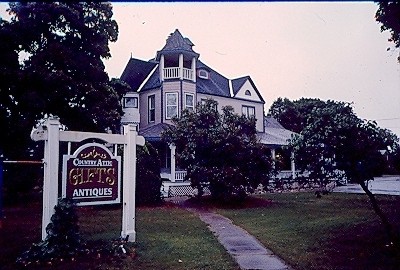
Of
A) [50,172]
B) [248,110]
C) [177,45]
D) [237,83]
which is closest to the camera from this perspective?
[50,172]

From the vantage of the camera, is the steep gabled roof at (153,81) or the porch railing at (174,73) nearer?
the porch railing at (174,73)

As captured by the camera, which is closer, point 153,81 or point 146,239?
point 146,239

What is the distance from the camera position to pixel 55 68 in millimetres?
13992

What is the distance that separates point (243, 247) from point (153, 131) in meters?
15.0

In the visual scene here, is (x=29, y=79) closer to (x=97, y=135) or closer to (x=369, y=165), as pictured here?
(x=97, y=135)

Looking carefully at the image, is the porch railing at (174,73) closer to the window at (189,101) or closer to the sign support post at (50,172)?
the window at (189,101)

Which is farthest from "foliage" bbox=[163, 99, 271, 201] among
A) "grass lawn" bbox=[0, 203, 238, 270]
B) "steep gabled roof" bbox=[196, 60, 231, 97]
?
"steep gabled roof" bbox=[196, 60, 231, 97]

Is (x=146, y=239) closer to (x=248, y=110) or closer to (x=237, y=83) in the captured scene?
(x=248, y=110)

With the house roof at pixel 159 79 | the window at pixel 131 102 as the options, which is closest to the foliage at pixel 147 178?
the house roof at pixel 159 79

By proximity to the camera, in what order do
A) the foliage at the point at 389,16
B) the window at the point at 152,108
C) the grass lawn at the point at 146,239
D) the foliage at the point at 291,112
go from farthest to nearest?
1. the foliage at the point at 291,112
2. the window at the point at 152,108
3. the foliage at the point at 389,16
4. the grass lawn at the point at 146,239

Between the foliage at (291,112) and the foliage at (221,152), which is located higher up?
the foliage at (291,112)

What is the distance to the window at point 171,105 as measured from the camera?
73.4 feet

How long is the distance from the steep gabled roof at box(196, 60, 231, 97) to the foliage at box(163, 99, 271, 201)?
8.60 metres

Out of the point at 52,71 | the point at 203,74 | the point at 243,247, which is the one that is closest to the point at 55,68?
the point at 52,71
